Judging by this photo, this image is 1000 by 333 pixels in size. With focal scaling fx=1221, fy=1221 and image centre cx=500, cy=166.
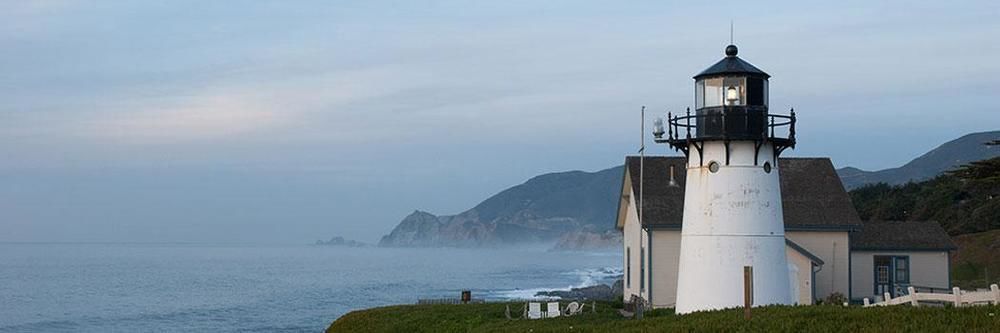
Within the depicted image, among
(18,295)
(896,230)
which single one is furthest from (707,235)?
(18,295)

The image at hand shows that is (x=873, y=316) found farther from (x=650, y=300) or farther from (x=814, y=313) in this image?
(x=650, y=300)

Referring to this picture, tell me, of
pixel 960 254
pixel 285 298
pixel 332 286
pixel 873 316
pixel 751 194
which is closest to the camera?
pixel 873 316

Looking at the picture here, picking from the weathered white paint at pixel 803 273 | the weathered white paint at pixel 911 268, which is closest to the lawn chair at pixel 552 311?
the weathered white paint at pixel 803 273

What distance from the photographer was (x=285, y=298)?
89625 mm

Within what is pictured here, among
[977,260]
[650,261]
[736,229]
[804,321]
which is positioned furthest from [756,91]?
[977,260]

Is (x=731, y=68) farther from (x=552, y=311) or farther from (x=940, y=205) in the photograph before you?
(x=940, y=205)

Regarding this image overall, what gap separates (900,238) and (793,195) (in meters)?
3.47

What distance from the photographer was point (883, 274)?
36750 millimetres

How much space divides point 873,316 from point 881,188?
245 feet

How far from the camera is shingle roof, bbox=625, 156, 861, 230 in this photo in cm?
3566

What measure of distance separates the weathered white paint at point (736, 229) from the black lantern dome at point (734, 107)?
273mm

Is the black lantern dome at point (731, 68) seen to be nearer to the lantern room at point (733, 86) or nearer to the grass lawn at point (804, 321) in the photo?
the lantern room at point (733, 86)

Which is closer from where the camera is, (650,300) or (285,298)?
(650,300)

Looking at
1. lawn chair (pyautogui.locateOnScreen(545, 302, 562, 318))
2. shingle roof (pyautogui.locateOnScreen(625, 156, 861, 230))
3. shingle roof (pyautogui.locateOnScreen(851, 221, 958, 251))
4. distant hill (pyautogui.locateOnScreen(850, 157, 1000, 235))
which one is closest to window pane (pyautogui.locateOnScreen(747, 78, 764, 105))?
lawn chair (pyautogui.locateOnScreen(545, 302, 562, 318))
